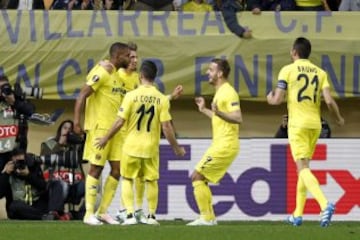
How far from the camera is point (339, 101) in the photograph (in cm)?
1991

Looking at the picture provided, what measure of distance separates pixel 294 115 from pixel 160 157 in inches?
152

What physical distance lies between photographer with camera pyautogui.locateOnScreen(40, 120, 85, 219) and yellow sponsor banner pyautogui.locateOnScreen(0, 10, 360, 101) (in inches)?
34.6

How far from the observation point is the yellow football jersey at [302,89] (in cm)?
1523

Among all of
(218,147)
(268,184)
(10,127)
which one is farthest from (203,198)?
(10,127)

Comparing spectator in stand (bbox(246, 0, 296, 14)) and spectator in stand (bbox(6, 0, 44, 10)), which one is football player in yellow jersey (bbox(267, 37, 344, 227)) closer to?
spectator in stand (bbox(246, 0, 296, 14))

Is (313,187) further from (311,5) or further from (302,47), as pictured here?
(311,5)

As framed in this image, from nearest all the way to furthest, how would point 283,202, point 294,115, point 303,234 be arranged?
1. point 303,234
2. point 294,115
3. point 283,202

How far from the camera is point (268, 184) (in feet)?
61.8

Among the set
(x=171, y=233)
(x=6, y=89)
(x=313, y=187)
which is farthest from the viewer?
(x=6, y=89)

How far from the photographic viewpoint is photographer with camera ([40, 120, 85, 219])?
60.9ft

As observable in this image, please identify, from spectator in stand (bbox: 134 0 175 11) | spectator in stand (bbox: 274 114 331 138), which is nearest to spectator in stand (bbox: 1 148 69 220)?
spectator in stand (bbox: 134 0 175 11)

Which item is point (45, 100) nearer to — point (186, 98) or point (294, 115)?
point (186, 98)

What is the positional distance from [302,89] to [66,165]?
4.64m

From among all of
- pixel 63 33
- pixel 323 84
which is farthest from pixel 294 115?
pixel 63 33
